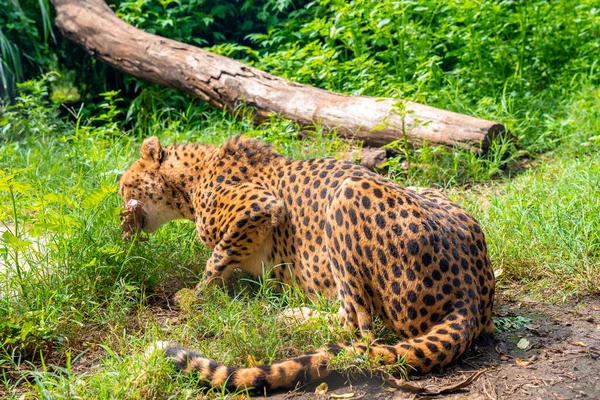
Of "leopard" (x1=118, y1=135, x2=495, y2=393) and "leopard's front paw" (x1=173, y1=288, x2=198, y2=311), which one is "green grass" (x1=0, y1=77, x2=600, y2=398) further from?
"leopard" (x1=118, y1=135, x2=495, y2=393)

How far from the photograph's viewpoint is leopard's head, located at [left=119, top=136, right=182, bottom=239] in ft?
18.3

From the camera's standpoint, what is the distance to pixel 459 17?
27.4 feet


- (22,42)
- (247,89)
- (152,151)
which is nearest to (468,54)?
(247,89)

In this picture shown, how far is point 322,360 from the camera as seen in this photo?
3.79 metres

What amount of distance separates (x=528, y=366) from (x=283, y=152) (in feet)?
12.1

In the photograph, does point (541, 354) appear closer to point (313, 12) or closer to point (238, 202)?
point (238, 202)

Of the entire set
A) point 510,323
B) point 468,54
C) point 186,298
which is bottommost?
point 186,298

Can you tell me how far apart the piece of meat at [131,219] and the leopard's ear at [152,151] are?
361 millimetres

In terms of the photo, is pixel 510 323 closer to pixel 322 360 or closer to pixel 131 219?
pixel 322 360

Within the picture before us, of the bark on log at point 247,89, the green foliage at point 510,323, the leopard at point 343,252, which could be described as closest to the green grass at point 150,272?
the leopard at point 343,252

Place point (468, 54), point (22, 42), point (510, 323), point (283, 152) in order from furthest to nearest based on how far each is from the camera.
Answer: point (22, 42)
point (468, 54)
point (283, 152)
point (510, 323)

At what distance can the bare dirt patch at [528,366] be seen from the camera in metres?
3.71

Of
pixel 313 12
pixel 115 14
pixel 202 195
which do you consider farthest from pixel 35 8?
pixel 202 195

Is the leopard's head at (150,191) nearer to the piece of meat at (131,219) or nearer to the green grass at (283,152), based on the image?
the piece of meat at (131,219)
